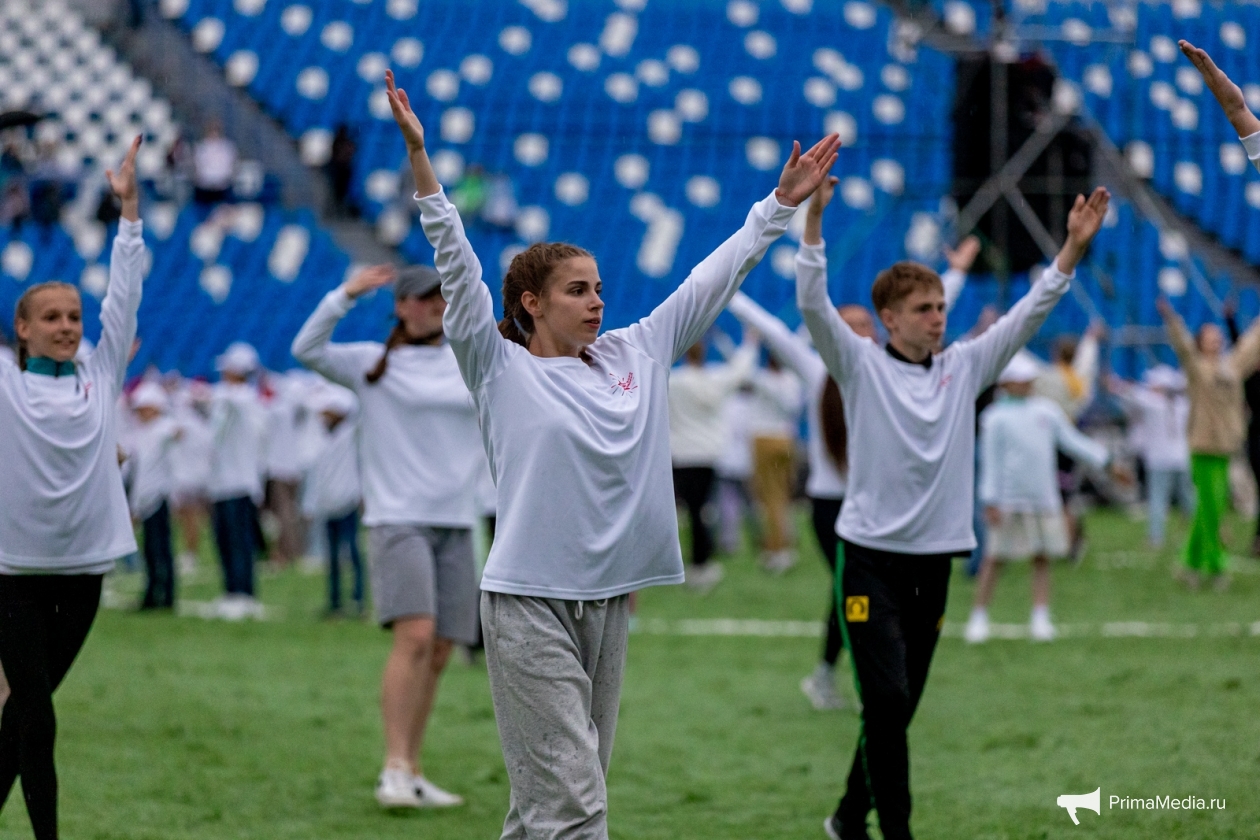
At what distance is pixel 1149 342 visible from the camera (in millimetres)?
20312

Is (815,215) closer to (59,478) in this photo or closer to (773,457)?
(59,478)

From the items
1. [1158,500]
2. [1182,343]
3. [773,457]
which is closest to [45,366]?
[1182,343]

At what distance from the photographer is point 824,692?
8906mm

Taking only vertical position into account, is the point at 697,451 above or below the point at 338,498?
above

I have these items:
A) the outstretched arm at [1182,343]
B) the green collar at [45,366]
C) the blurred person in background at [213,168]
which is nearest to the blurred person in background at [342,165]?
the blurred person in background at [213,168]

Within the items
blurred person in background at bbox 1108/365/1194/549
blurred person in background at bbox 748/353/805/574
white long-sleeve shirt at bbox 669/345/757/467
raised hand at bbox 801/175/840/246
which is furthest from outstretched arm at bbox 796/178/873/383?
blurred person in background at bbox 1108/365/1194/549

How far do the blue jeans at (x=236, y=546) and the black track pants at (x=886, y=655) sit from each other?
8532mm

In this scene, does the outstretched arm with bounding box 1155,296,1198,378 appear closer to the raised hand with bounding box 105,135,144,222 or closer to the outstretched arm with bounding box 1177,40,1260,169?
the outstretched arm with bounding box 1177,40,1260,169

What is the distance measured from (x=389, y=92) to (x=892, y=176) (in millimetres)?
23292

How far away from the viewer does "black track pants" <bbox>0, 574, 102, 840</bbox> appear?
17.4 feet

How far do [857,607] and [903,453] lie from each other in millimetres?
568

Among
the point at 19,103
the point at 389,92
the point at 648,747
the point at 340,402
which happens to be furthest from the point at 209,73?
the point at 389,92

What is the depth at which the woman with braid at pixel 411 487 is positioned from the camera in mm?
6621

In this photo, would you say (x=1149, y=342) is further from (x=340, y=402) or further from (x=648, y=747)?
(x=648, y=747)
